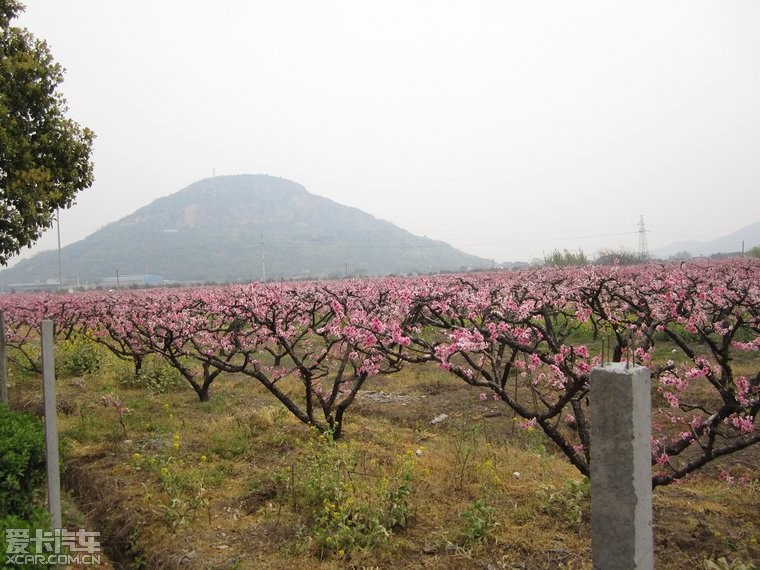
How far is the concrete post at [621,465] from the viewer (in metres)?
2.26

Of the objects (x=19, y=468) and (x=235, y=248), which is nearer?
(x=19, y=468)

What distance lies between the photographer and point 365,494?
16.5 ft

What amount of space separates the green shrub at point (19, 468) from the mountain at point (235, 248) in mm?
88362

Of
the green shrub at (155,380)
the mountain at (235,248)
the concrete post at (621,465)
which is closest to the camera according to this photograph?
the concrete post at (621,465)

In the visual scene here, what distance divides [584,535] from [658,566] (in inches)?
23.7

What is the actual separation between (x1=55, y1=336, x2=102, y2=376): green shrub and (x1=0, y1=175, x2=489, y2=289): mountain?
258ft

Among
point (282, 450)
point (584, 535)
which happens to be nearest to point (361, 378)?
point (282, 450)

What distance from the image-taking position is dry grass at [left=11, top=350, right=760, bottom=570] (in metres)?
4.14

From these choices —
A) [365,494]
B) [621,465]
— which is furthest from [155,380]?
[621,465]

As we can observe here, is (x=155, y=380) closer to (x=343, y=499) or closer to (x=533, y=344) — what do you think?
(x=343, y=499)

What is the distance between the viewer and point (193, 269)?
120 meters

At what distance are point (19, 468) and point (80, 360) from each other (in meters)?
9.52

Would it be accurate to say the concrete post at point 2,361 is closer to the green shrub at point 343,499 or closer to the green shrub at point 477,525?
the green shrub at point 343,499

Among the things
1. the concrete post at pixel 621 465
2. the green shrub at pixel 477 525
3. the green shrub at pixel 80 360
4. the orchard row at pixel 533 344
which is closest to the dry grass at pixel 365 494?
the green shrub at pixel 477 525
